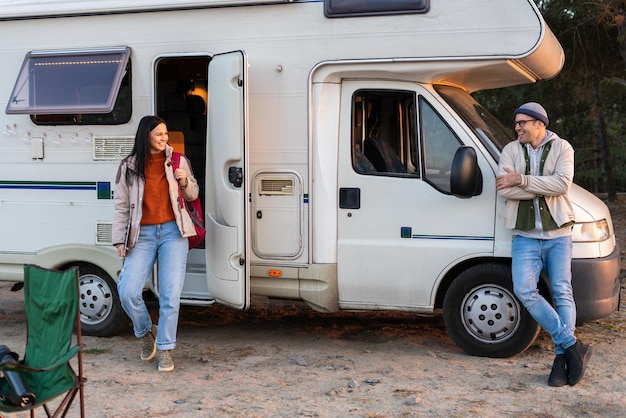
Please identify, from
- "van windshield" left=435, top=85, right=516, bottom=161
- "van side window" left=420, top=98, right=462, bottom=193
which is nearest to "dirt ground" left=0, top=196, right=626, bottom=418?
"van side window" left=420, top=98, right=462, bottom=193

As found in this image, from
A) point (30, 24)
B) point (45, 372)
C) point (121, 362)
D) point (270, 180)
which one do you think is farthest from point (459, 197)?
point (30, 24)

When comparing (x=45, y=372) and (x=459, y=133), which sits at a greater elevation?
(x=459, y=133)

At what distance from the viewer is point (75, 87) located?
6.74 m

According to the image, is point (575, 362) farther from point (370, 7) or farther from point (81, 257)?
point (81, 257)

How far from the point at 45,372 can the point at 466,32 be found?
3.61 m

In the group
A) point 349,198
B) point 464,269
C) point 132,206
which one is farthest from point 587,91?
point 132,206

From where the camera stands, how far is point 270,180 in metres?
6.46

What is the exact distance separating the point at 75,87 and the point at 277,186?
180cm

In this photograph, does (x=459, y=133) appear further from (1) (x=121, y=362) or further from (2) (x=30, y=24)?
(2) (x=30, y=24)

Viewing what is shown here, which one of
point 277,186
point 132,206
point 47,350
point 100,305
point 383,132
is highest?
point 383,132

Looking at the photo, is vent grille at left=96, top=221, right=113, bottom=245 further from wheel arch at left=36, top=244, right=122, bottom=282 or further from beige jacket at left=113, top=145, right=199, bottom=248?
beige jacket at left=113, top=145, right=199, bottom=248

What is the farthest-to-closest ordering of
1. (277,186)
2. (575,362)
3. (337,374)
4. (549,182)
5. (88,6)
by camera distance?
(88,6) < (277,186) < (337,374) < (549,182) < (575,362)

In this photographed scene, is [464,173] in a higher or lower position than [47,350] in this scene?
higher

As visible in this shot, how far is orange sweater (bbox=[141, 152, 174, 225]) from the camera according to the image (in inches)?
233
